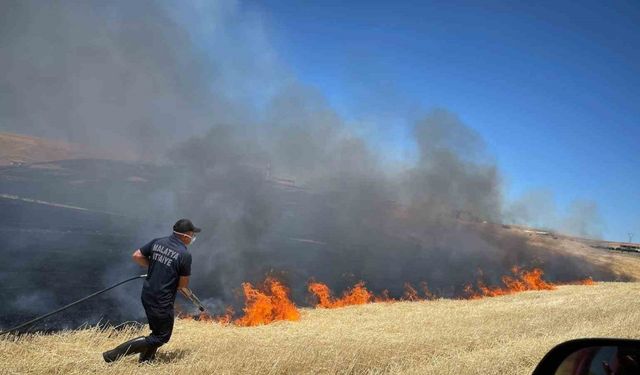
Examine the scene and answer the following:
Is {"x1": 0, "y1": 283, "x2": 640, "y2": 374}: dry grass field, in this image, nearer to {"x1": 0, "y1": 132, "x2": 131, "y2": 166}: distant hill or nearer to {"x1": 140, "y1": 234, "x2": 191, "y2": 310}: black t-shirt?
{"x1": 140, "y1": 234, "x2": 191, "y2": 310}: black t-shirt

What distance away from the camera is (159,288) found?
5.24 meters

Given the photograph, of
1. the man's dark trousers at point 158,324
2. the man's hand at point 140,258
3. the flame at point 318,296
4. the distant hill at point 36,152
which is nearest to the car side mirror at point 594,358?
the man's dark trousers at point 158,324

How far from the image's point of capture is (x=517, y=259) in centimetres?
2586

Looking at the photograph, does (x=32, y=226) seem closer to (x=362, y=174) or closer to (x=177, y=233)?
(x=177, y=233)

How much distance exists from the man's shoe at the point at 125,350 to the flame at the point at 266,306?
204 inches

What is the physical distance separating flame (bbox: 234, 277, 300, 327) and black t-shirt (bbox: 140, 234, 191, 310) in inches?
205

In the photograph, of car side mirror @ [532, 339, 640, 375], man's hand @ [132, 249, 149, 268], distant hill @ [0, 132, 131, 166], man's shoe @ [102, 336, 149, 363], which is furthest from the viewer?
distant hill @ [0, 132, 131, 166]

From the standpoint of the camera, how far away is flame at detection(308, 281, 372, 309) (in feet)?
44.9

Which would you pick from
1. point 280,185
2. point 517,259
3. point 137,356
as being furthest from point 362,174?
point 137,356

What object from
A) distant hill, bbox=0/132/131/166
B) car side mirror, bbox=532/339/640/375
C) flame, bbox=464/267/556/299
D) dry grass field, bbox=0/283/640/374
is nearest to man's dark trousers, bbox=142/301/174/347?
dry grass field, bbox=0/283/640/374

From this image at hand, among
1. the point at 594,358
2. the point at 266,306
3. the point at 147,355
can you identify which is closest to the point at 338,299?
the point at 266,306

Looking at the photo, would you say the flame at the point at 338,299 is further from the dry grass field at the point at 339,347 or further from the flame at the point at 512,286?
the flame at the point at 512,286

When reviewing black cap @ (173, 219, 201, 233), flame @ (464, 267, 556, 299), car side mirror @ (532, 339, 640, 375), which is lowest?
flame @ (464, 267, 556, 299)

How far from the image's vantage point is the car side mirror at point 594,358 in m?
1.59
